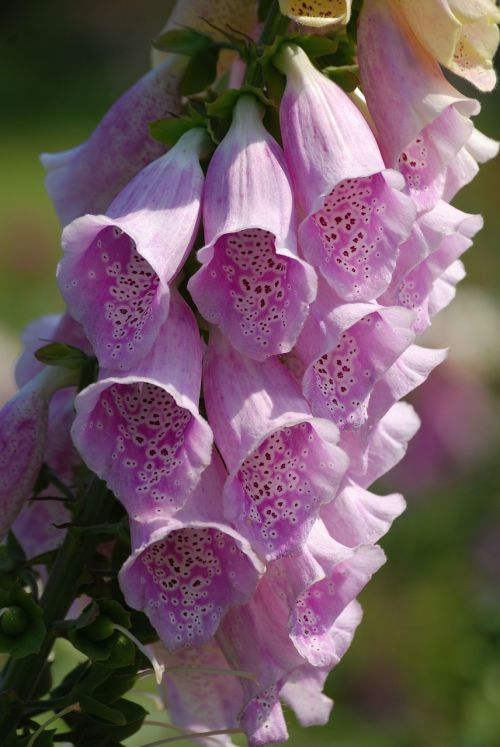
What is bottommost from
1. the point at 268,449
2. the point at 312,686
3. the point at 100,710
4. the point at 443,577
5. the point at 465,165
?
the point at 443,577

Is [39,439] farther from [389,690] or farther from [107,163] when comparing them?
[389,690]

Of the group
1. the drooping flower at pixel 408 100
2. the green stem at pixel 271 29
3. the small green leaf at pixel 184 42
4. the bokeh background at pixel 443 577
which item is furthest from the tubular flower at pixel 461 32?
the bokeh background at pixel 443 577

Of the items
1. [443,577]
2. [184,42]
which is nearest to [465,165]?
[184,42]

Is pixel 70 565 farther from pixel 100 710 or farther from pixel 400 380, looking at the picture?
pixel 400 380

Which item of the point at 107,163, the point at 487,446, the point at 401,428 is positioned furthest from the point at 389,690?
the point at 107,163

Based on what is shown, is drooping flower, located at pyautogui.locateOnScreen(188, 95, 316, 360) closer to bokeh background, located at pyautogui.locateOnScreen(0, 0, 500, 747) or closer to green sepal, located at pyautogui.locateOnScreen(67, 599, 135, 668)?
green sepal, located at pyautogui.locateOnScreen(67, 599, 135, 668)
